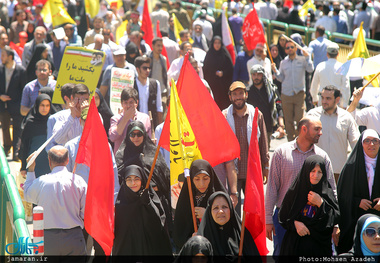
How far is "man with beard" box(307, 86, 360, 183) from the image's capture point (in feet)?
27.3

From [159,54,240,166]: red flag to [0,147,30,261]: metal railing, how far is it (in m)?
1.86

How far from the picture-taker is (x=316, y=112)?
8500mm

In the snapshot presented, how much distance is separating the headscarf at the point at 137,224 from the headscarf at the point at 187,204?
0.63 feet

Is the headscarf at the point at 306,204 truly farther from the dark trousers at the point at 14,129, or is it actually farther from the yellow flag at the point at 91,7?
the yellow flag at the point at 91,7

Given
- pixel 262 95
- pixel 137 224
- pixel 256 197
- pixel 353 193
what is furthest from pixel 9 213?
pixel 262 95

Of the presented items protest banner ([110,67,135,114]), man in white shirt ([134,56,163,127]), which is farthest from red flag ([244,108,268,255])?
protest banner ([110,67,135,114])

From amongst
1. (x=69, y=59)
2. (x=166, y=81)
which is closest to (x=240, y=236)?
(x=69, y=59)

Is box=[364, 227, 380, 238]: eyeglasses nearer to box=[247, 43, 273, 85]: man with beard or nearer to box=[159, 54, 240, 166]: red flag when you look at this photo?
box=[159, 54, 240, 166]: red flag

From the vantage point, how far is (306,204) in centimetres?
646

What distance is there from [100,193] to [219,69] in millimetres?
6828

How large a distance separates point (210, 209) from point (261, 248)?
2.24ft

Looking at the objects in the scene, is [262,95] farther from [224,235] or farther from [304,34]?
[304,34]

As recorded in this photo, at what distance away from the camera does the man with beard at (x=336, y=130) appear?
833 cm

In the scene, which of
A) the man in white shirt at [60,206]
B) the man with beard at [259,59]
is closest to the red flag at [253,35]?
the man with beard at [259,59]
